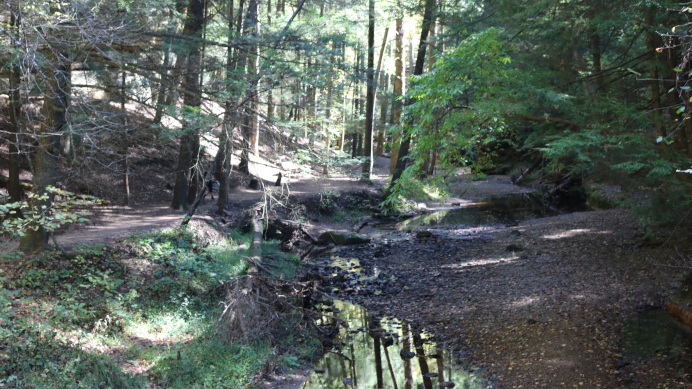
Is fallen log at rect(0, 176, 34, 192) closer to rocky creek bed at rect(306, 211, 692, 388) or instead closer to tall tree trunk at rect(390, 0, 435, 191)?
rocky creek bed at rect(306, 211, 692, 388)

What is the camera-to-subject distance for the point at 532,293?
9008 millimetres

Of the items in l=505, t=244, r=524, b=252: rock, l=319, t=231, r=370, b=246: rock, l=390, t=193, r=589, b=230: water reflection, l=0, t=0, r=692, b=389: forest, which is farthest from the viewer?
l=390, t=193, r=589, b=230: water reflection

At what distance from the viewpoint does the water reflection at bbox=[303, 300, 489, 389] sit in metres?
6.47

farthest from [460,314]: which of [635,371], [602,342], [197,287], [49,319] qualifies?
[49,319]

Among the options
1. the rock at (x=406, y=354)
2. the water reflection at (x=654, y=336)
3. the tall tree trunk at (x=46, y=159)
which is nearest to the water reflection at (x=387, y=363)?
the rock at (x=406, y=354)

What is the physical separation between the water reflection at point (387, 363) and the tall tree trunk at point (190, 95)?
5.07 meters

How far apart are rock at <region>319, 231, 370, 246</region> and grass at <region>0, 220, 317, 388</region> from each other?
5912 mm

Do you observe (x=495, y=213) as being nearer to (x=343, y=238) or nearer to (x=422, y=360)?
(x=343, y=238)

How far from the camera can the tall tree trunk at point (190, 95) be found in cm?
870

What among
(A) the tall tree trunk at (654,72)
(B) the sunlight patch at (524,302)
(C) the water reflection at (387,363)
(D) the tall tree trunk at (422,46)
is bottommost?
(C) the water reflection at (387,363)

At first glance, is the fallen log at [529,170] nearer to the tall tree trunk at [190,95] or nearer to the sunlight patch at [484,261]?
the sunlight patch at [484,261]

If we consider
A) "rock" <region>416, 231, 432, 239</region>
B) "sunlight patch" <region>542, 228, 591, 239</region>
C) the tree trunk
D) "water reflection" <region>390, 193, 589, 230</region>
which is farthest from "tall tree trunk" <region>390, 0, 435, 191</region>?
the tree trunk

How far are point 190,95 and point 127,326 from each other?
14.0ft

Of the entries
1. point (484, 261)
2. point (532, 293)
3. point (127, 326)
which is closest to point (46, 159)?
point (127, 326)
